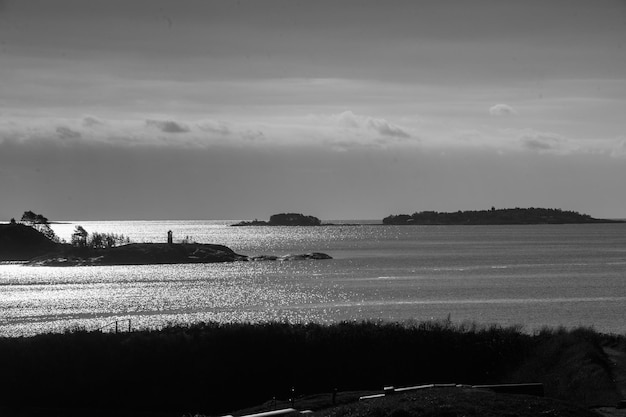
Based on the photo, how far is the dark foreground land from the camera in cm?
4672

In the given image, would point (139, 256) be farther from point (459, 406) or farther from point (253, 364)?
point (459, 406)

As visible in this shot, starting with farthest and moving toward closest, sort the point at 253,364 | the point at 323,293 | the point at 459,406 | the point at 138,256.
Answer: the point at 138,256 → the point at 323,293 → the point at 253,364 → the point at 459,406

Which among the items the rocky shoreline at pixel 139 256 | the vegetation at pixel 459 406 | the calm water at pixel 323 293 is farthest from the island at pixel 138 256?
the vegetation at pixel 459 406

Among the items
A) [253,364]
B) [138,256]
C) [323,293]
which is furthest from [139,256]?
[253,364]

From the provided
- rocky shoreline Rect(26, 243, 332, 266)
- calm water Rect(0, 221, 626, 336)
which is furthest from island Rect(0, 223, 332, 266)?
calm water Rect(0, 221, 626, 336)

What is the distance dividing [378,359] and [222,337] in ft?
29.2

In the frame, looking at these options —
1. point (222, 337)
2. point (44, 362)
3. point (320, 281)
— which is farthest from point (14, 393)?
point (320, 281)

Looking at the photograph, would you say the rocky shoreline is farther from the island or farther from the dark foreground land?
the dark foreground land

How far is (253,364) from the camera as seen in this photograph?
49.0 m

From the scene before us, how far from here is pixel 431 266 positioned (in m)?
166

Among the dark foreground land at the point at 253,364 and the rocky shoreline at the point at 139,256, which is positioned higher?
the rocky shoreline at the point at 139,256

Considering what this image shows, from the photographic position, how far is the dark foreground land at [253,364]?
46719 mm

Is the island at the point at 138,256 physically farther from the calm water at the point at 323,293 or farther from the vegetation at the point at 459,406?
the vegetation at the point at 459,406

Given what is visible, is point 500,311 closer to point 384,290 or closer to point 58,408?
point 384,290
